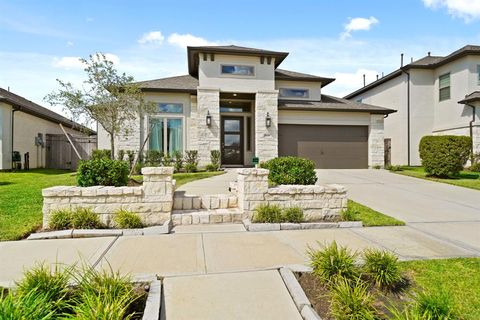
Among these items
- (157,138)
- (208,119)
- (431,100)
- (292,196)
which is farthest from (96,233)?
(431,100)

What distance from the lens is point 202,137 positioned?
13320mm

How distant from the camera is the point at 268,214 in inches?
209

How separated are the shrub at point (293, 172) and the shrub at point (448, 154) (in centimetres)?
761

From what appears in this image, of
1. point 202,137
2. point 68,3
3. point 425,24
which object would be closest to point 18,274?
point 68,3

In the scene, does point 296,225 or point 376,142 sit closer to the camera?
point 296,225

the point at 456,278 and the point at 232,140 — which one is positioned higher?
the point at 232,140

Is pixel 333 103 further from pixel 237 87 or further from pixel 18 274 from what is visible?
pixel 18 274

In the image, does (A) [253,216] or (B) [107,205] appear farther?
(A) [253,216]

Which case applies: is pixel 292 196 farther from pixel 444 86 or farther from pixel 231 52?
pixel 444 86

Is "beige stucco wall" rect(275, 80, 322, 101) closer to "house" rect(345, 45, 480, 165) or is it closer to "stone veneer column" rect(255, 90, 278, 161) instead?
"stone veneer column" rect(255, 90, 278, 161)

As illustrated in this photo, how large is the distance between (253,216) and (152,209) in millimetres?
2015

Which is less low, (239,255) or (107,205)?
(107,205)

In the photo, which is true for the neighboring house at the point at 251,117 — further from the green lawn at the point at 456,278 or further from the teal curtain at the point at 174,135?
the green lawn at the point at 456,278

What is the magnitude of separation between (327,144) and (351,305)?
42.6 ft
